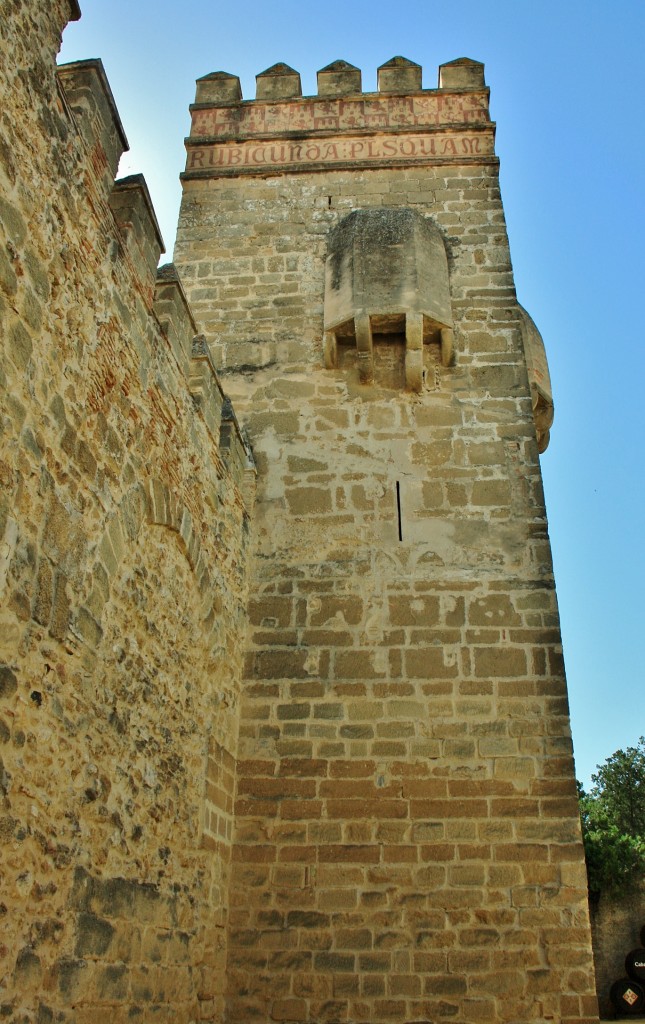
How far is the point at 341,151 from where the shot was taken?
24.4 ft

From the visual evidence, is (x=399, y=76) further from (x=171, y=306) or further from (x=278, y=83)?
(x=171, y=306)

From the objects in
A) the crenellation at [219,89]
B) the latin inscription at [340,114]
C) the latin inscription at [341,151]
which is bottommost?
the latin inscription at [341,151]

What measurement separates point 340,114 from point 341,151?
1.50 ft

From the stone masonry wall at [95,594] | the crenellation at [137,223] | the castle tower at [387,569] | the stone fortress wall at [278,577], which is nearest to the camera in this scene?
the stone masonry wall at [95,594]

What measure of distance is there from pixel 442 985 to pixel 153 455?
3074 millimetres

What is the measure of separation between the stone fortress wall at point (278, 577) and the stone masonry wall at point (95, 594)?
2 centimetres

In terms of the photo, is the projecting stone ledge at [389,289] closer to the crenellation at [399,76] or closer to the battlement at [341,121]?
the battlement at [341,121]

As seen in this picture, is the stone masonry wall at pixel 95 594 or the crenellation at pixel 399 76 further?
the crenellation at pixel 399 76

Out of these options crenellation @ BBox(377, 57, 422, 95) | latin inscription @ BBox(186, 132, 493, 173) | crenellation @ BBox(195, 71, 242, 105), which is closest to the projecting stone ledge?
latin inscription @ BBox(186, 132, 493, 173)

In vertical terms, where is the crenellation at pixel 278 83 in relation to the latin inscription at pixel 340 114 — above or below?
above

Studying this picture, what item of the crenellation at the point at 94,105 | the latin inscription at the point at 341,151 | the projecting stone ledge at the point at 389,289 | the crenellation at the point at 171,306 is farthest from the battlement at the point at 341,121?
the crenellation at the point at 94,105

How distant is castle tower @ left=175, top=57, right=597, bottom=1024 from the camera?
14.9ft

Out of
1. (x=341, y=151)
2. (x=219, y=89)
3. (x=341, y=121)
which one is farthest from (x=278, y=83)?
(x=341, y=151)

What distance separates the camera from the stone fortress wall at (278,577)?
2795 millimetres
